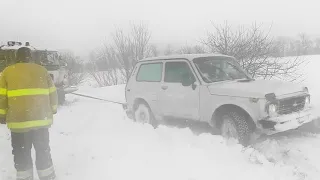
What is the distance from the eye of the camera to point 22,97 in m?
3.85

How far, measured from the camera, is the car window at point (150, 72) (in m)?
7.16

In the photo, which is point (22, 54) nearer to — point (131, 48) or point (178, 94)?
point (178, 94)

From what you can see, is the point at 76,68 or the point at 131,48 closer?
the point at 131,48

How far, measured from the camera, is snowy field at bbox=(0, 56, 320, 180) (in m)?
4.11

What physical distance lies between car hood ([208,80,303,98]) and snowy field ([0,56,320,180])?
90 centimetres

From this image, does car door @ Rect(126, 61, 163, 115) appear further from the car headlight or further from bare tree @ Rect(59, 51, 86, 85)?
bare tree @ Rect(59, 51, 86, 85)

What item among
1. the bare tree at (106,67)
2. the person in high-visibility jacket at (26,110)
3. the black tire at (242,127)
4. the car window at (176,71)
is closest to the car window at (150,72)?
the car window at (176,71)

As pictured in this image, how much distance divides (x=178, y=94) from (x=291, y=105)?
2.19 metres

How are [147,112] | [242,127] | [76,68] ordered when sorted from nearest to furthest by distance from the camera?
[242,127] < [147,112] < [76,68]

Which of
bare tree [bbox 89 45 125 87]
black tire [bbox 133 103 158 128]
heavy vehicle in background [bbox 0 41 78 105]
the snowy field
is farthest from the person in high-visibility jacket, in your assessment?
bare tree [bbox 89 45 125 87]

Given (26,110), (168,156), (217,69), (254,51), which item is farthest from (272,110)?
(254,51)

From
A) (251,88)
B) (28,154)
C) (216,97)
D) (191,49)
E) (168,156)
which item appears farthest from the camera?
(191,49)

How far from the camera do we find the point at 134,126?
6.05 m

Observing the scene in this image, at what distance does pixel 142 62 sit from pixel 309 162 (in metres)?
4.42
